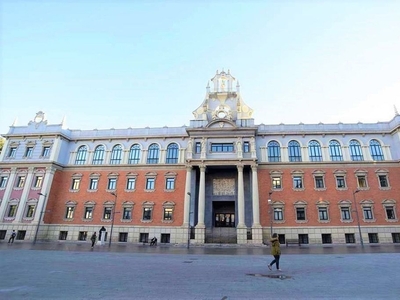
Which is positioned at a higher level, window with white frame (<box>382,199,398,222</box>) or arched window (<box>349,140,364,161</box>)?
arched window (<box>349,140,364,161</box>)

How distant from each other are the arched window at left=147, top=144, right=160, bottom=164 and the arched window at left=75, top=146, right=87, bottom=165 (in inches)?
377

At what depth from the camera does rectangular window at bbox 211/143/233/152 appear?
101ft

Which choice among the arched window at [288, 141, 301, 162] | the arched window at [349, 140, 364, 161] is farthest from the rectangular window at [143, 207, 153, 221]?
the arched window at [349, 140, 364, 161]

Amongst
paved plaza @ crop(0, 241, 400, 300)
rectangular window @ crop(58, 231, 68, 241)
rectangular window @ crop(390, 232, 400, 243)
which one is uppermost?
rectangular window @ crop(390, 232, 400, 243)

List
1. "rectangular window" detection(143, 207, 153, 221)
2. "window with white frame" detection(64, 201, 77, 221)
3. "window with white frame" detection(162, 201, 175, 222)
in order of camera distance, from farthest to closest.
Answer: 1. "window with white frame" detection(64, 201, 77, 221)
2. "rectangular window" detection(143, 207, 153, 221)
3. "window with white frame" detection(162, 201, 175, 222)

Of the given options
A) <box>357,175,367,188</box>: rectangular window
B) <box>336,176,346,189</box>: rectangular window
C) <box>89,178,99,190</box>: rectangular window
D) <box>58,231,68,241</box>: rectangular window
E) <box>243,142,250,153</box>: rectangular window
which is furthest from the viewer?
<box>89,178,99,190</box>: rectangular window

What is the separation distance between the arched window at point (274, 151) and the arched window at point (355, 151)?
901 cm

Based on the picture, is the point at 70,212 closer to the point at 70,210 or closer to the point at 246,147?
the point at 70,210

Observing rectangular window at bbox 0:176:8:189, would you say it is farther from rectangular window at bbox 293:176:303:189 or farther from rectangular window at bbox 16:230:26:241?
rectangular window at bbox 293:176:303:189

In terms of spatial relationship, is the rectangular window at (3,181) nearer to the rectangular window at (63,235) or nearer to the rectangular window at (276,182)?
the rectangular window at (63,235)

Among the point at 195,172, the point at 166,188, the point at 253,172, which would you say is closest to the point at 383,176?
the point at 253,172

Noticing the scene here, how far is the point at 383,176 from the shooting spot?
29.6 metres

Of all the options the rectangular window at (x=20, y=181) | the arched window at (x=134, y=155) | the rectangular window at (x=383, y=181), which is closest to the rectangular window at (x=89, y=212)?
the arched window at (x=134, y=155)

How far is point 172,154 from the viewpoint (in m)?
33.2
